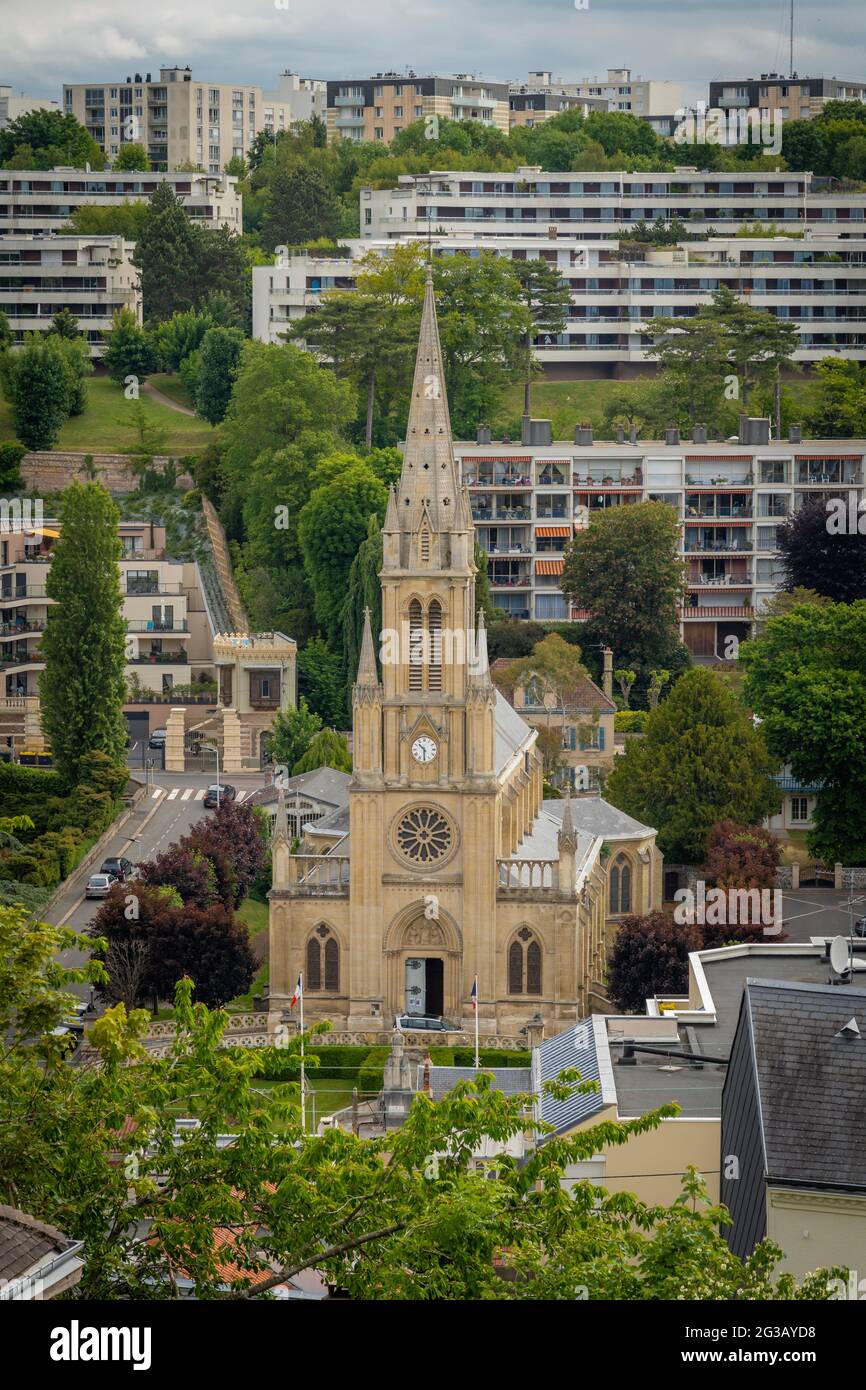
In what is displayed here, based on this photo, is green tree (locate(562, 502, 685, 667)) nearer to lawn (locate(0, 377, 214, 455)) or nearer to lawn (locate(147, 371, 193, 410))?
lawn (locate(0, 377, 214, 455))

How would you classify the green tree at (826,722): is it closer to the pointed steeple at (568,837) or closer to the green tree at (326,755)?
the green tree at (326,755)

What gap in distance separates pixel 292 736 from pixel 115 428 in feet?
179

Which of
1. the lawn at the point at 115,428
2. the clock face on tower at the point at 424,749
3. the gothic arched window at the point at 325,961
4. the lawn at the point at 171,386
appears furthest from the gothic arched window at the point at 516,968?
the lawn at the point at 171,386

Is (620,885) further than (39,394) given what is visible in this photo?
No

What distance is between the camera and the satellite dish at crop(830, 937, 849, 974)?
6656 cm

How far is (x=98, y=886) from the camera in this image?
364 feet

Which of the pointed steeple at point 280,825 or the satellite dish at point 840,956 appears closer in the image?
the satellite dish at point 840,956

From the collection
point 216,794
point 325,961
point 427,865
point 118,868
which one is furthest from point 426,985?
point 216,794

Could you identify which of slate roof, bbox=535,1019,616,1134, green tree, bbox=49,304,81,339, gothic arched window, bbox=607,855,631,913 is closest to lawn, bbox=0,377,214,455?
green tree, bbox=49,304,81,339

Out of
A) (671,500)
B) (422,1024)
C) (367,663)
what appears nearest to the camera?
(422,1024)

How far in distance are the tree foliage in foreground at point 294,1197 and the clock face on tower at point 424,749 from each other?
4791 centimetres

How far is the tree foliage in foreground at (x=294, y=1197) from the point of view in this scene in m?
41.2

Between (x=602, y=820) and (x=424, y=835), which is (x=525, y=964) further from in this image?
(x=602, y=820)
